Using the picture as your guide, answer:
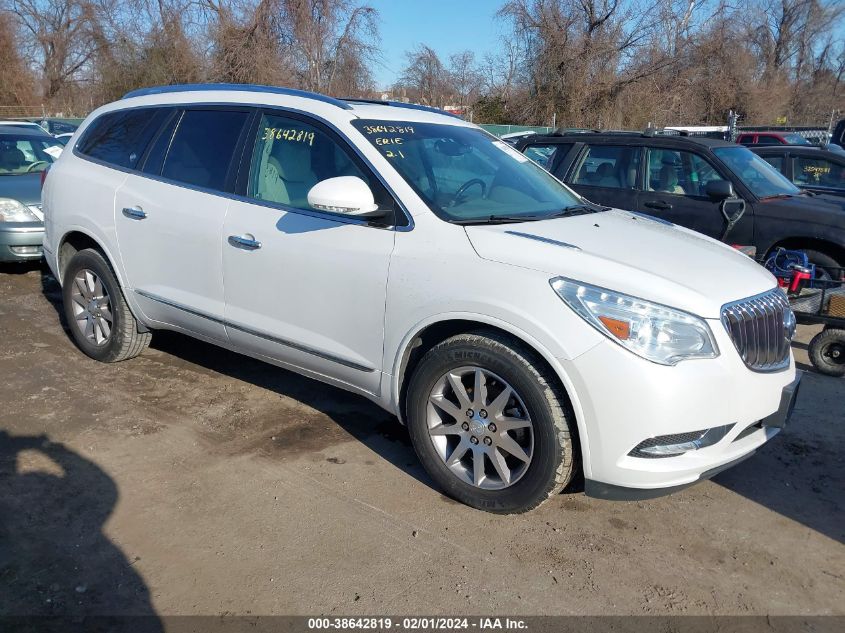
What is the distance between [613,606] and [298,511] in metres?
1.48

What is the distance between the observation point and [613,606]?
282cm

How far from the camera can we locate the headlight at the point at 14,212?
7512 mm

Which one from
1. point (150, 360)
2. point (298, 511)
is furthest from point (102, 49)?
point (298, 511)

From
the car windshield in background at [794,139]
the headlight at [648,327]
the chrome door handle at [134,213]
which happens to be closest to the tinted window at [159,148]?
the chrome door handle at [134,213]

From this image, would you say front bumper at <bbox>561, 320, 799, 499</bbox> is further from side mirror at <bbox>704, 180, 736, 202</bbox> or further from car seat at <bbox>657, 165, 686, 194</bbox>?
car seat at <bbox>657, 165, 686, 194</bbox>

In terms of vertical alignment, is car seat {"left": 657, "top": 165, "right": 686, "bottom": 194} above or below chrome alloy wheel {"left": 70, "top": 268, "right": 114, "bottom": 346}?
above

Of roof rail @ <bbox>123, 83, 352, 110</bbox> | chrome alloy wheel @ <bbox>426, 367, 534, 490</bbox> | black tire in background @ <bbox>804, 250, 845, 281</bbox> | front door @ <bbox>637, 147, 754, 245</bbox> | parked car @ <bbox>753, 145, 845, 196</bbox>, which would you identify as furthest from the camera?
parked car @ <bbox>753, 145, 845, 196</bbox>

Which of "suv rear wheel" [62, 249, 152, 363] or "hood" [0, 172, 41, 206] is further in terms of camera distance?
"hood" [0, 172, 41, 206]

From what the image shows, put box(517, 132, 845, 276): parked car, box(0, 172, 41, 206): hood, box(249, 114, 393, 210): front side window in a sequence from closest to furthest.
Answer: box(249, 114, 393, 210): front side window → box(517, 132, 845, 276): parked car → box(0, 172, 41, 206): hood

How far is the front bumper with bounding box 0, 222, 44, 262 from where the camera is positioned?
24.5ft

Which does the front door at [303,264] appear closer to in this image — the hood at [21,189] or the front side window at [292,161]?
the front side window at [292,161]

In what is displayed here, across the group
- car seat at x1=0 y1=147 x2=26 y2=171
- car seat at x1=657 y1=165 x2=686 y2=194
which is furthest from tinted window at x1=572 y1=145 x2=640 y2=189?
car seat at x1=0 y1=147 x2=26 y2=171

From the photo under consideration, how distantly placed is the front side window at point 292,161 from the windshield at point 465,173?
21 centimetres

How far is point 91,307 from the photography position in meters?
5.21
